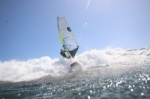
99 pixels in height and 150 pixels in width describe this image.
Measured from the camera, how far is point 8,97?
26.0 meters

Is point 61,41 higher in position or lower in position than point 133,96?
higher

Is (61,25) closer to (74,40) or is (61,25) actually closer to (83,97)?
(74,40)

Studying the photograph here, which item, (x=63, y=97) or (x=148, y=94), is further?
(x=63, y=97)

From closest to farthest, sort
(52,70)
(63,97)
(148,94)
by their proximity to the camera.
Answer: (148,94) < (63,97) < (52,70)

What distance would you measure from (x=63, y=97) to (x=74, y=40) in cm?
4210

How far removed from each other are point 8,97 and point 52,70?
49877 mm

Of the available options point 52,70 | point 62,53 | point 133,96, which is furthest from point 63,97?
point 52,70

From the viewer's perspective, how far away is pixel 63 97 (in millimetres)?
22094

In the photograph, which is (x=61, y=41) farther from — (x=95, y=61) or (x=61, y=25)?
(x=95, y=61)

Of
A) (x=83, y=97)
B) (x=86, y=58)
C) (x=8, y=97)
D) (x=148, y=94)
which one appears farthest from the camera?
(x=86, y=58)

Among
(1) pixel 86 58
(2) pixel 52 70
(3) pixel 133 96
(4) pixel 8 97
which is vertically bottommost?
(3) pixel 133 96

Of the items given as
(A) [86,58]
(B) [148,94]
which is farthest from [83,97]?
(A) [86,58]

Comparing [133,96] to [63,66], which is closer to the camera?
[133,96]

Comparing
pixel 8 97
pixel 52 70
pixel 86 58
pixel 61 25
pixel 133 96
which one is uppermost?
pixel 61 25
